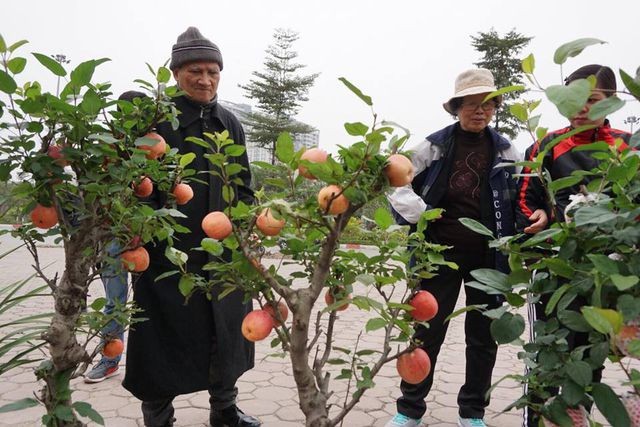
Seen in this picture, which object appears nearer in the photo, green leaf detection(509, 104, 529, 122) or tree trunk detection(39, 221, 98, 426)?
green leaf detection(509, 104, 529, 122)

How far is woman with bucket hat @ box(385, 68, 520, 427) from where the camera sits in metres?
2.43

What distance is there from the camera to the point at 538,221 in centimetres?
216

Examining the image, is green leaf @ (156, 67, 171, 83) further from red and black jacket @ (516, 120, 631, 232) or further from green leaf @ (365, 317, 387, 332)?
red and black jacket @ (516, 120, 631, 232)

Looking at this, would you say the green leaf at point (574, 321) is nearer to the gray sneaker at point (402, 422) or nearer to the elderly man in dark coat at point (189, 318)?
the elderly man in dark coat at point (189, 318)

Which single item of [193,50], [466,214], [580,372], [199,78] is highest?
[193,50]

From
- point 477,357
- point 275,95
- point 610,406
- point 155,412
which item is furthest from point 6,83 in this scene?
point 275,95

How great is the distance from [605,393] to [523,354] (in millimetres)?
256

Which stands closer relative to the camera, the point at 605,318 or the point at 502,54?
the point at 605,318

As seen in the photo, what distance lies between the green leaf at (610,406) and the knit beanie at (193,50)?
6.36ft

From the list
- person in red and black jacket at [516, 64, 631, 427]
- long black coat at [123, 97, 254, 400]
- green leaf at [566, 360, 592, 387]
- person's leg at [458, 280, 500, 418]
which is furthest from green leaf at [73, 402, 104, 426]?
person's leg at [458, 280, 500, 418]

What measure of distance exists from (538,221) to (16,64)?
1990mm

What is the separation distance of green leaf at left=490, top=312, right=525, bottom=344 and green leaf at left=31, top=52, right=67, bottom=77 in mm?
1129

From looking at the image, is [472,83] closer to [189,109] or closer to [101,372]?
[189,109]

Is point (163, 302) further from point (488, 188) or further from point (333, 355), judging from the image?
point (333, 355)
